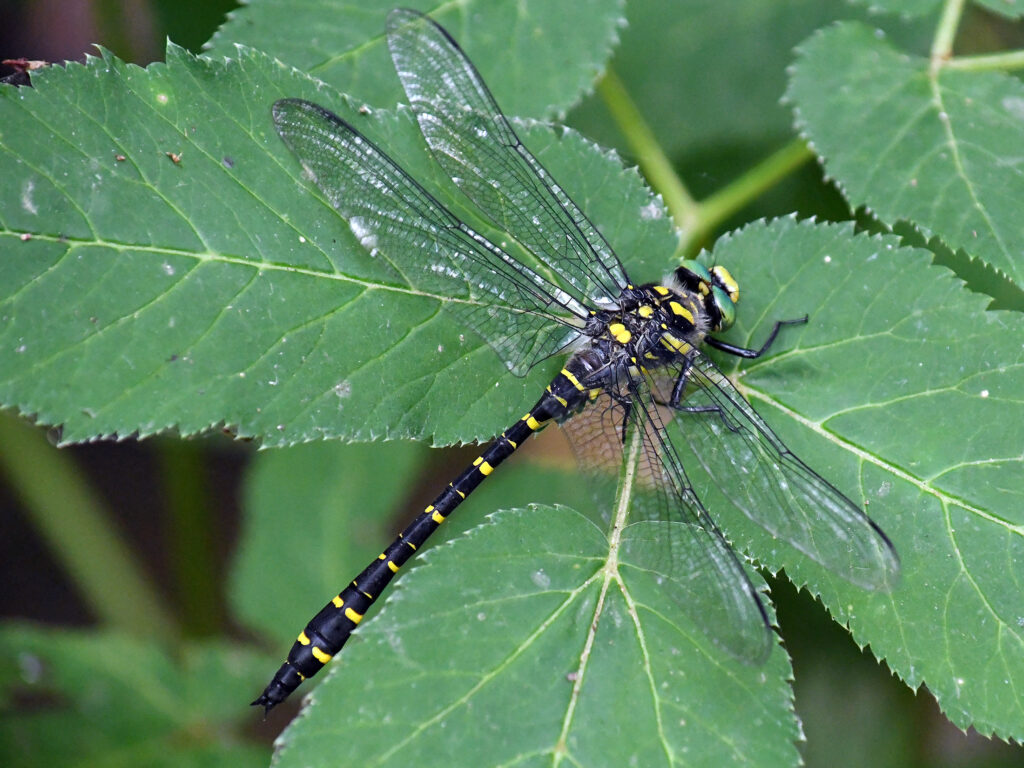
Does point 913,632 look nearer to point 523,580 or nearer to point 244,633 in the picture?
point 523,580

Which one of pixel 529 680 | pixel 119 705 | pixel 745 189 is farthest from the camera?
pixel 119 705

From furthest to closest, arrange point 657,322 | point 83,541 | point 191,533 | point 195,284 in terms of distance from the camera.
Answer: point 83,541 < point 191,533 < point 657,322 < point 195,284

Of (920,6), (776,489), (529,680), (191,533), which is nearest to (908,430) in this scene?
(776,489)

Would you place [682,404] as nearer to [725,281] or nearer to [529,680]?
[725,281]

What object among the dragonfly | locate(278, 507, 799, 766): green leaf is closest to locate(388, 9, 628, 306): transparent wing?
the dragonfly

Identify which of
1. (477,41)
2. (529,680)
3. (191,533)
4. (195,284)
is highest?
(477,41)

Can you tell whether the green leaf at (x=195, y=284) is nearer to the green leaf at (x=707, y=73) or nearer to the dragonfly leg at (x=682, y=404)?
the dragonfly leg at (x=682, y=404)

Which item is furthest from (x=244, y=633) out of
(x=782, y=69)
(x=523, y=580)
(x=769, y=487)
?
(x=782, y=69)
